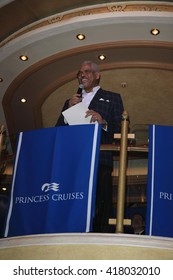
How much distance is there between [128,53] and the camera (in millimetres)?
6680

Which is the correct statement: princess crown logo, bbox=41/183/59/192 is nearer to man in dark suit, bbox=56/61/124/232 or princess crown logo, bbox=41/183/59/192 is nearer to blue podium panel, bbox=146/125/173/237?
man in dark suit, bbox=56/61/124/232

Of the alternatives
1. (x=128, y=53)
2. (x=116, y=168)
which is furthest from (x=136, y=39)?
(x=116, y=168)

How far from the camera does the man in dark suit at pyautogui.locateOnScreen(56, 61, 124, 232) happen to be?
3.26 m

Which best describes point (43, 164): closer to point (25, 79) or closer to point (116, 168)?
point (116, 168)

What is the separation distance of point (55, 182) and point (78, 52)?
3814 mm

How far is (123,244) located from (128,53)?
14.4ft

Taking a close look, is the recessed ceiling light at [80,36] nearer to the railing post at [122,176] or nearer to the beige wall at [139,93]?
the beige wall at [139,93]

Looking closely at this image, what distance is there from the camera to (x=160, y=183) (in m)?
3.12

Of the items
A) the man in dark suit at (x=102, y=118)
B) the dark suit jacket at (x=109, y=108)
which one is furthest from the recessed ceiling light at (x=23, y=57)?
the dark suit jacket at (x=109, y=108)

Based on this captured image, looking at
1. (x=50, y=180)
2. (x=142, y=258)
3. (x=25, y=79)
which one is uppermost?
(x=25, y=79)

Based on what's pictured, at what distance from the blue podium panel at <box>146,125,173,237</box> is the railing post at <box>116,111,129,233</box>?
185 mm

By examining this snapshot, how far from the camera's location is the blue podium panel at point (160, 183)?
3016mm

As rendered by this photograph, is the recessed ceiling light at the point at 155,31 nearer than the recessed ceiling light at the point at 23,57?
Yes

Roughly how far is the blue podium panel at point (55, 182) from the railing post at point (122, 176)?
0.61 ft
